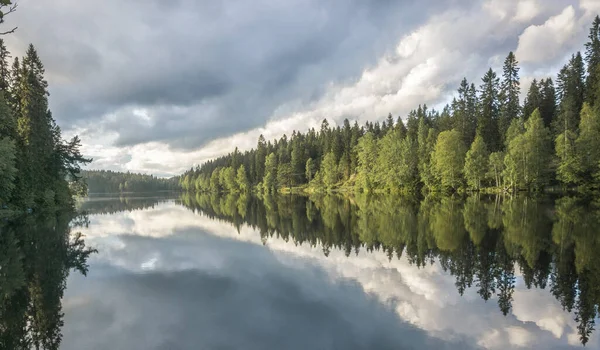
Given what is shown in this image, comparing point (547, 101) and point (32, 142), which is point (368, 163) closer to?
point (547, 101)

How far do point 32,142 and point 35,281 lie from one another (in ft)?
131

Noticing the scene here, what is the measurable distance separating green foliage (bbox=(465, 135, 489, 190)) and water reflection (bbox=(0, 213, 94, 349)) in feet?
214

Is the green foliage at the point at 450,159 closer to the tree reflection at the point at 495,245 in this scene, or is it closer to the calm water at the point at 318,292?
the tree reflection at the point at 495,245

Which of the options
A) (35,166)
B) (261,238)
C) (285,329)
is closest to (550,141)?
(261,238)

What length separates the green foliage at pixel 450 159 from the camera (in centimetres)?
7244

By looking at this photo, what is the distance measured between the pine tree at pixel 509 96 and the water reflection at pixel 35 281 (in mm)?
81505

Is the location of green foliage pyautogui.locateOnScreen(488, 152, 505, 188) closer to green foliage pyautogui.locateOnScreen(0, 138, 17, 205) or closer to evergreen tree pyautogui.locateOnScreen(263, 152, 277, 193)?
green foliage pyautogui.locateOnScreen(0, 138, 17, 205)

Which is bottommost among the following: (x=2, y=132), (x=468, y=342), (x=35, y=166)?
(x=468, y=342)

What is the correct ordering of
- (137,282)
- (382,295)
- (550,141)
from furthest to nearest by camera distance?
(550,141) → (137,282) → (382,295)

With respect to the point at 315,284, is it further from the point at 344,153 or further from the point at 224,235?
the point at 344,153

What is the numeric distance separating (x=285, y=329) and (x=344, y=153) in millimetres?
116768

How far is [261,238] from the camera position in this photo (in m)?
28.3

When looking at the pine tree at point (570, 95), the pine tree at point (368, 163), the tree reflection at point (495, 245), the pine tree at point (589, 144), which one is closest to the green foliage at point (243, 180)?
the pine tree at point (368, 163)

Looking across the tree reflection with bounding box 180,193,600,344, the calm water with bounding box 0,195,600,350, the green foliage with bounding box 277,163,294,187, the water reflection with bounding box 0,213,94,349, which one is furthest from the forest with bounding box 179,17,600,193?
the water reflection with bounding box 0,213,94,349
